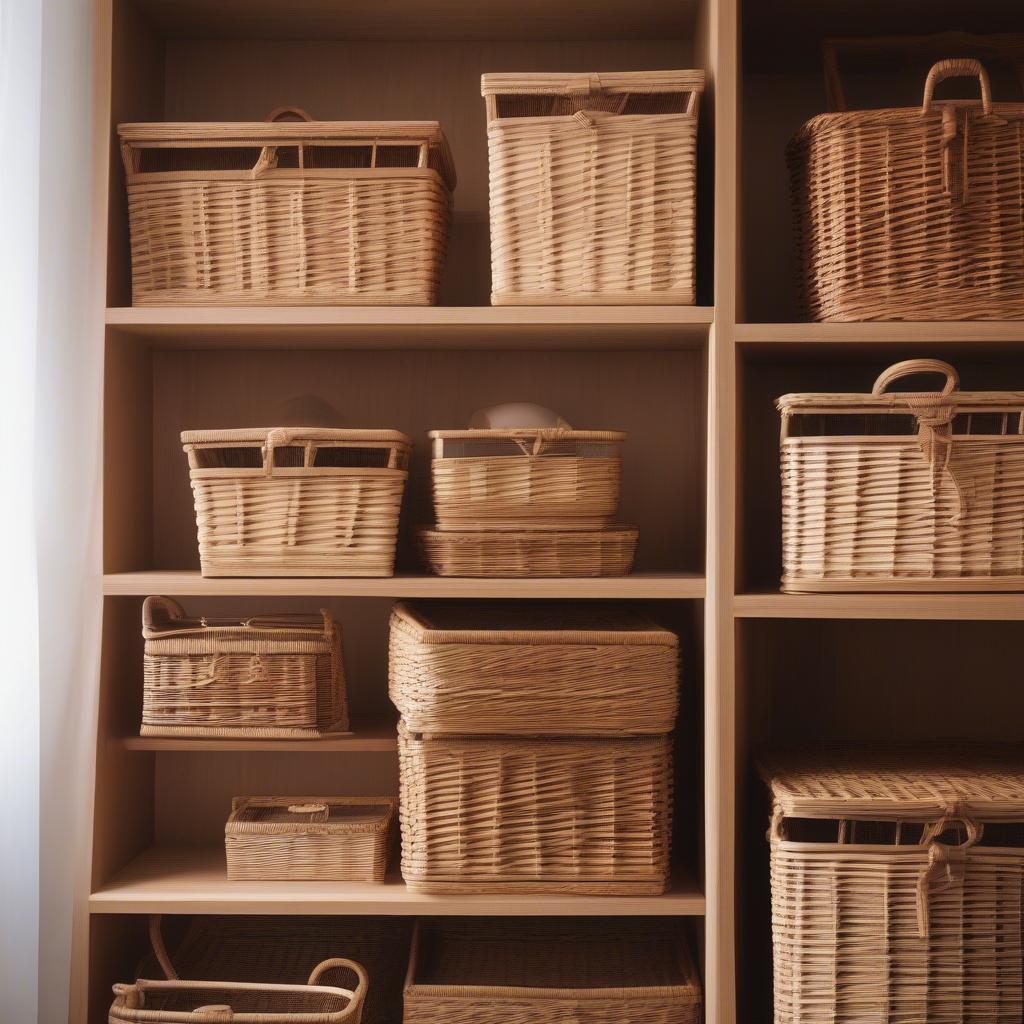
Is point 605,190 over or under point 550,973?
over

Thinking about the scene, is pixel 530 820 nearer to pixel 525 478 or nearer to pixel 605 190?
pixel 525 478

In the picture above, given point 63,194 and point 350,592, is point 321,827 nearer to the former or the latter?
point 350,592

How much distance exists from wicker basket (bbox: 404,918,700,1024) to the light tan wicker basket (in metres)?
0.68

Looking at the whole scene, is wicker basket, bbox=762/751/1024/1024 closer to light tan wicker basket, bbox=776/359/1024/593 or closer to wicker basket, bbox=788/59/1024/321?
light tan wicker basket, bbox=776/359/1024/593

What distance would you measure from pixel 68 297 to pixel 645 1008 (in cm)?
136

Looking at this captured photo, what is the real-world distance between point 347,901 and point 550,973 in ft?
1.22

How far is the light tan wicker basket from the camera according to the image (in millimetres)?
1526

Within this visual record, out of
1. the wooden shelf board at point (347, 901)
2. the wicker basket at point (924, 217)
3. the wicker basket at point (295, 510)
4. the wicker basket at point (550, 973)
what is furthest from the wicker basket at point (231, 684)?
the wicker basket at point (924, 217)

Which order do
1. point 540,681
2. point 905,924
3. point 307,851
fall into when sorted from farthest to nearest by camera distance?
point 307,851
point 540,681
point 905,924

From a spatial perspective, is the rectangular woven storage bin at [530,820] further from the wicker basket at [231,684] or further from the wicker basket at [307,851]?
the wicker basket at [231,684]

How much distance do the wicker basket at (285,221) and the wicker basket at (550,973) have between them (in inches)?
42.0

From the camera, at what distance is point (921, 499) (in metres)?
1.53

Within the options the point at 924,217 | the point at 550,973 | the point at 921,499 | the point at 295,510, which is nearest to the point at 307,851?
the point at 550,973

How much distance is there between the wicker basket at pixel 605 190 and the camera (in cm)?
161
